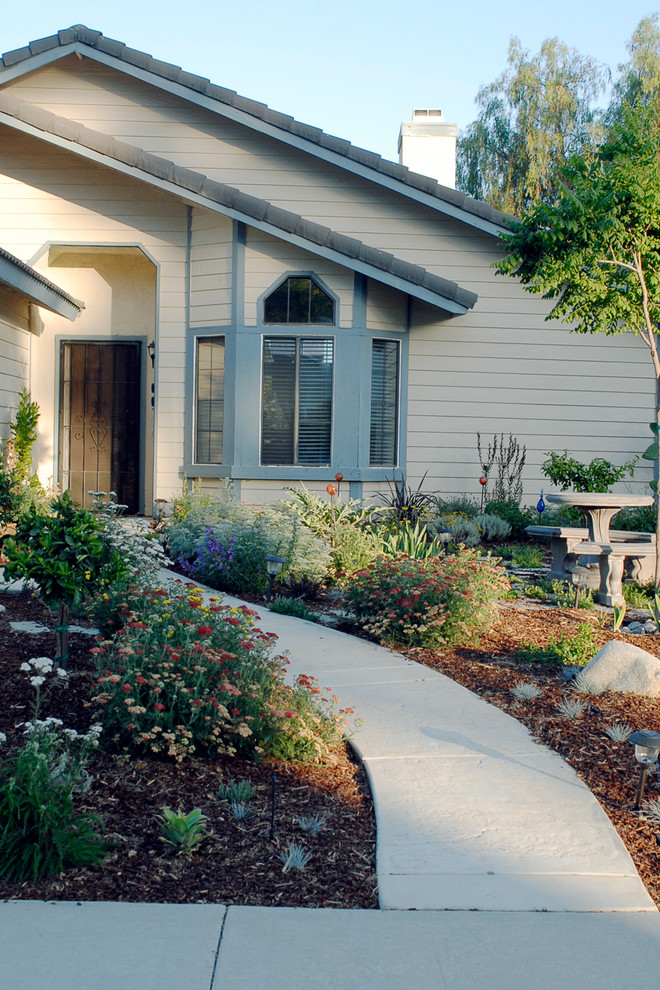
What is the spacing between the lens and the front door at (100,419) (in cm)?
1230

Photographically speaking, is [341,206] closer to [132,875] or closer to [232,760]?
[232,760]

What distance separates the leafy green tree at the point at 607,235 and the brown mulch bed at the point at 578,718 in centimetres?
128

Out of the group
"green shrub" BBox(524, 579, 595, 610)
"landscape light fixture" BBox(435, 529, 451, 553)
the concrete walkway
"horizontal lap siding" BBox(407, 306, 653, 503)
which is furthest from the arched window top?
the concrete walkway

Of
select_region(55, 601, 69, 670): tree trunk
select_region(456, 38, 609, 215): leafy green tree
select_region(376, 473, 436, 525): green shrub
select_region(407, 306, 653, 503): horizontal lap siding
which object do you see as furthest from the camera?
select_region(456, 38, 609, 215): leafy green tree

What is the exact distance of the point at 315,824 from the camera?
11.4 ft

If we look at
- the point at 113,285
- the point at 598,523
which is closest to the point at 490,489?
the point at 598,523

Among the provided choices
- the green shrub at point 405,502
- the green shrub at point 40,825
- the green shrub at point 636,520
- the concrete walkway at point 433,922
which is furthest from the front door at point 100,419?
the green shrub at point 40,825

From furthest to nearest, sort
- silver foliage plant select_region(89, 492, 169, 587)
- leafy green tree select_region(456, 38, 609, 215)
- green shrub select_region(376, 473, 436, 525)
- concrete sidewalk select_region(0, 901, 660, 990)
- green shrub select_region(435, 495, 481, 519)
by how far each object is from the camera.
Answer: leafy green tree select_region(456, 38, 609, 215) < green shrub select_region(435, 495, 481, 519) < green shrub select_region(376, 473, 436, 525) < silver foliage plant select_region(89, 492, 169, 587) < concrete sidewalk select_region(0, 901, 660, 990)

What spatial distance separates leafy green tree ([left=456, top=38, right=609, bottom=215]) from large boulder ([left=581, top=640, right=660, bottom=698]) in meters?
18.6

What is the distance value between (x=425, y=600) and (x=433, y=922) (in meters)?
3.41

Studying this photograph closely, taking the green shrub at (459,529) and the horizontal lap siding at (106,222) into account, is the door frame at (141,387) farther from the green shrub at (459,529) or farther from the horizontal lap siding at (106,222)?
the green shrub at (459,529)

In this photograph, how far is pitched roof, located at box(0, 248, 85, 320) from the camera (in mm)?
9578

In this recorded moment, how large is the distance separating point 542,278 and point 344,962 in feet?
19.0

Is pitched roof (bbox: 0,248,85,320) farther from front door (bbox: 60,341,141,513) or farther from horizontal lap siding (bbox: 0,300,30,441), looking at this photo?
front door (bbox: 60,341,141,513)
